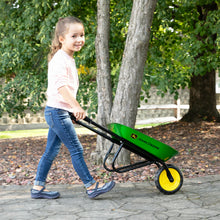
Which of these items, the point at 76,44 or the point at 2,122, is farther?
the point at 2,122

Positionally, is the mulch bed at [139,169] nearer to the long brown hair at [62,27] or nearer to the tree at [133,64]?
the tree at [133,64]

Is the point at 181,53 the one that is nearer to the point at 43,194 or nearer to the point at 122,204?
the point at 122,204

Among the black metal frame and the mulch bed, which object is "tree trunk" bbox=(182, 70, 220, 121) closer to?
the mulch bed

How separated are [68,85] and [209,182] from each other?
215 centimetres

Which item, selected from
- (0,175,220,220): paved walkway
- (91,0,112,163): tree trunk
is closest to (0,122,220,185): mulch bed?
(0,175,220,220): paved walkway

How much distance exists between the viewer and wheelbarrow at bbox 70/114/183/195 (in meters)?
3.75

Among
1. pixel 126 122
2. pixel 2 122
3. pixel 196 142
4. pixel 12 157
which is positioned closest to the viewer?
pixel 126 122

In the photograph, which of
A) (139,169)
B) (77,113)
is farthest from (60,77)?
(139,169)

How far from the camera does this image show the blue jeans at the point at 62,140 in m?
3.72

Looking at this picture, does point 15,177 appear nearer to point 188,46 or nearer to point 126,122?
point 126,122

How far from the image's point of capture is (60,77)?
11.8ft

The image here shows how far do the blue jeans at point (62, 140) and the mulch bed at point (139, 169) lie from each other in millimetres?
974

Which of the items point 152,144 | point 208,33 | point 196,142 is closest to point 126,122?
point 152,144

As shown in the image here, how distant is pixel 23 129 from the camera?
42.2 feet
